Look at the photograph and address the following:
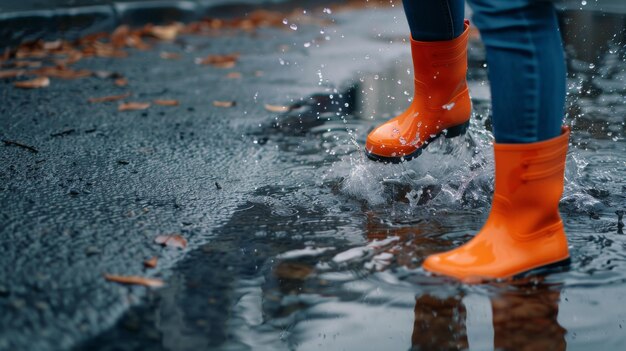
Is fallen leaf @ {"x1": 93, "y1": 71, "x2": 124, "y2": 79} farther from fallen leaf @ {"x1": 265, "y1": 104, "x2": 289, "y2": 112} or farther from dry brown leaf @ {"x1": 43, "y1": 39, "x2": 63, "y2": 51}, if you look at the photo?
fallen leaf @ {"x1": 265, "y1": 104, "x2": 289, "y2": 112}

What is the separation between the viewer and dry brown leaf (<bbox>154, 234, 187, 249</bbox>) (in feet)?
6.09

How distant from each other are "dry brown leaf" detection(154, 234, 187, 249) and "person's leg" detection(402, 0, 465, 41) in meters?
0.97

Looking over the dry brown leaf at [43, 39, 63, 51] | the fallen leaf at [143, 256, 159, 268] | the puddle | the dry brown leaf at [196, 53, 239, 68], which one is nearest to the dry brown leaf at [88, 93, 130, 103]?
the dry brown leaf at [196, 53, 239, 68]

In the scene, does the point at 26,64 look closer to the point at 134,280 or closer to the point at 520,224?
the point at 134,280

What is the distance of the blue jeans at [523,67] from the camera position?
1.63 m

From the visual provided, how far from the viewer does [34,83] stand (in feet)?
12.5

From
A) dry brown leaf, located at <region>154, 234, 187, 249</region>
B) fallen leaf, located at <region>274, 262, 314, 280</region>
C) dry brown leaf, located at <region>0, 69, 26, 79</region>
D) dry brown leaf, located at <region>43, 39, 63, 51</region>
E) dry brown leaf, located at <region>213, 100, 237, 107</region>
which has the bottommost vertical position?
dry brown leaf, located at <region>43, 39, 63, 51</region>

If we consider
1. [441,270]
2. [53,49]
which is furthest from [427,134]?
[53,49]

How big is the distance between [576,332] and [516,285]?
209mm

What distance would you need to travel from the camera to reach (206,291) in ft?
5.32

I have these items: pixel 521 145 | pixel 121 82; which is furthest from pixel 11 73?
pixel 521 145

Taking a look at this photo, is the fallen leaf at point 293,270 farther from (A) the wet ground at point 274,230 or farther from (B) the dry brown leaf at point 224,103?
(B) the dry brown leaf at point 224,103

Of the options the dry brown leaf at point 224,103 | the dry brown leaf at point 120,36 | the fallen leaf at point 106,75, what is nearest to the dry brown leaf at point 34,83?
the fallen leaf at point 106,75

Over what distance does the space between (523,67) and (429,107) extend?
756 mm
